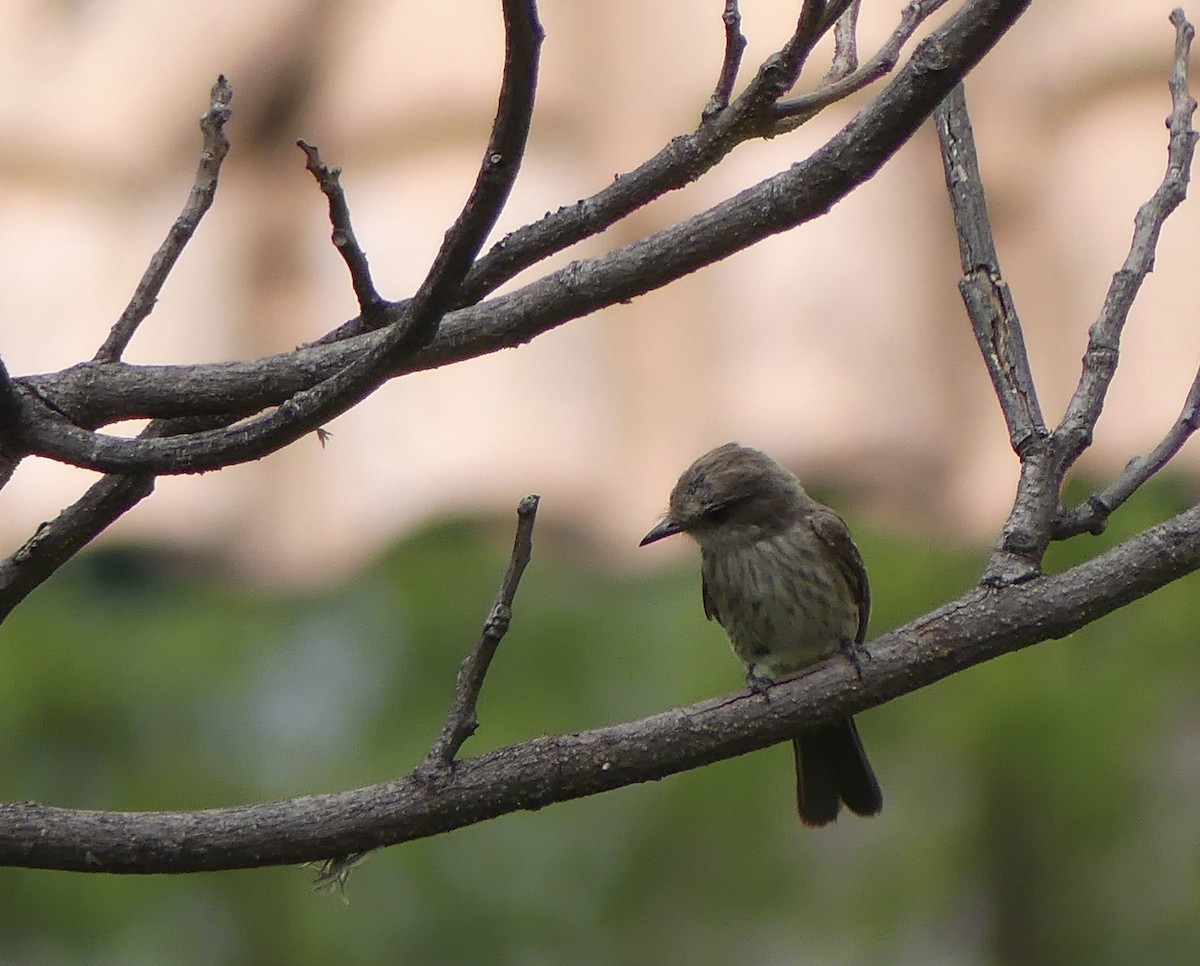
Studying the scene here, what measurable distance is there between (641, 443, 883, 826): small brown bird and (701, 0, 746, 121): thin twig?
181cm

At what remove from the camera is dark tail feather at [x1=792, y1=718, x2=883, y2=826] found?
399 cm

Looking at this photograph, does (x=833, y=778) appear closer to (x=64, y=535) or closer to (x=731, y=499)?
(x=731, y=499)

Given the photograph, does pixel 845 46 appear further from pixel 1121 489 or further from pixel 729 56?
pixel 1121 489

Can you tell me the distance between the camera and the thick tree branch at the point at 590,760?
7.48ft

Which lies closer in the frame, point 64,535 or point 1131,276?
point 64,535

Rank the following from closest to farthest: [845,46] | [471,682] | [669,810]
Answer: [471,682] → [845,46] → [669,810]

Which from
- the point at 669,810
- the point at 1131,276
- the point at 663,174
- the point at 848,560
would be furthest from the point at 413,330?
the point at 669,810

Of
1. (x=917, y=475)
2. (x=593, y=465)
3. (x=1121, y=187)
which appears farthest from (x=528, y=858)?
(x=1121, y=187)

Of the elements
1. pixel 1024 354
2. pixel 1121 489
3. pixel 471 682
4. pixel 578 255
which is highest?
pixel 578 255

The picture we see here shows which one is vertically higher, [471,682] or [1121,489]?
[1121,489]

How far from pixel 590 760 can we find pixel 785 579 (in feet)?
5.96

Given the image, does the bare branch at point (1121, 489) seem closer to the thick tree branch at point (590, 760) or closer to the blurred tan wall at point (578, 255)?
the thick tree branch at point (590, 760)

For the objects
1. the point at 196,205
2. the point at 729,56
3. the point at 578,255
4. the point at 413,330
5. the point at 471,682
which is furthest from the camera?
the point at 578,255

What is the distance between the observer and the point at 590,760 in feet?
7.65
